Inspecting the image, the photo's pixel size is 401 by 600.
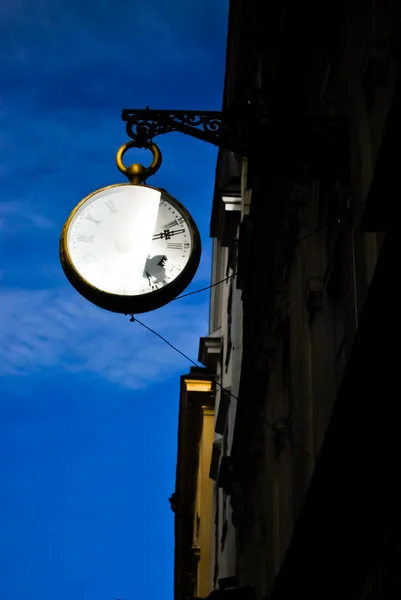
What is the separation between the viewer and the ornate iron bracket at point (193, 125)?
29.2ft

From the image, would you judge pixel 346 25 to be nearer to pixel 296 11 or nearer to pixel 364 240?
pixel 296 11

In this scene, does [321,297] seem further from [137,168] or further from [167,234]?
[137,168]

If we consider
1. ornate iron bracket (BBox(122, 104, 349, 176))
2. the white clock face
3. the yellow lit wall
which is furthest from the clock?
the yellow lit wall

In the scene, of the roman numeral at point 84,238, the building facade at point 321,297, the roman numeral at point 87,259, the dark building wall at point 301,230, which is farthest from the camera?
the roman numeral at point 84,238

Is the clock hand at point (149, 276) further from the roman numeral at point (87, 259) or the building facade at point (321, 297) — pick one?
the building facade at point (321, 297)

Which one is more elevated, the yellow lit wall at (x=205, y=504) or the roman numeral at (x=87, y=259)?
the yellow lit wall at (x=205, y=504)

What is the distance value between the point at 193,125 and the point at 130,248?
4.03ft

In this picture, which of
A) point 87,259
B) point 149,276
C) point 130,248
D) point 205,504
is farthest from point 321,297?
point 205,504

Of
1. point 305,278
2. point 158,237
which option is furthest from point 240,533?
point 158,237

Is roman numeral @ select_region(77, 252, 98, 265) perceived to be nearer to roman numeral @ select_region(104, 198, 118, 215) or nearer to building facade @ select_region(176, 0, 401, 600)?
roman numeral @ select_region(104, 198, 118, 215)

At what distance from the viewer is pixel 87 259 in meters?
9.20

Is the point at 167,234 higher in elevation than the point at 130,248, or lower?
higher

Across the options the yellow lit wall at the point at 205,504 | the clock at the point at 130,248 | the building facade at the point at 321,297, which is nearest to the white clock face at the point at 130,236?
the clock at the point at 130,248

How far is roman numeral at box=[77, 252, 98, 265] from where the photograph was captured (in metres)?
9.16
